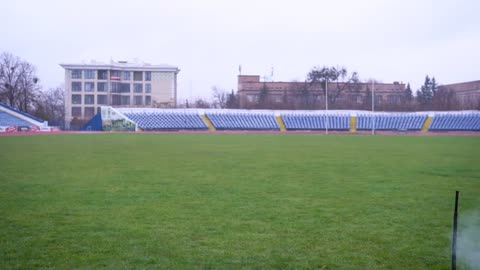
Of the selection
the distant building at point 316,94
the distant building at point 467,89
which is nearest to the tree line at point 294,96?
the distant building at point 316,94

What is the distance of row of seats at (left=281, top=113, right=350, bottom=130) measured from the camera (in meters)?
62.5

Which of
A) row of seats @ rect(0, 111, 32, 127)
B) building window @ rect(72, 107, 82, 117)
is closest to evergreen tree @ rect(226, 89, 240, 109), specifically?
building window @ rect(72, 107, 82, 117)

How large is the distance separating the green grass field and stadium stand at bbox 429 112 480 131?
50795mm

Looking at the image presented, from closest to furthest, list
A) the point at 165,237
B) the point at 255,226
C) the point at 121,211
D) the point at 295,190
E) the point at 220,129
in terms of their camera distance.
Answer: the point at 165,237, the point at 255,226, the point at 121,211, the point at 295,190, the point at 220,129

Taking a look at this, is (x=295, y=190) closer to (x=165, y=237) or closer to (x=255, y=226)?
(x=255, y=226)

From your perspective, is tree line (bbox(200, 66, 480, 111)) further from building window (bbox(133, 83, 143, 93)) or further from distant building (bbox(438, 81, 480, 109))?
distant building (bbox(438, 81, 480, 109))

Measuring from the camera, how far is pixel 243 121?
63.8m

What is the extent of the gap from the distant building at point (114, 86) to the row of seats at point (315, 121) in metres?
25.9

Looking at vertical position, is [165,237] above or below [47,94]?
below

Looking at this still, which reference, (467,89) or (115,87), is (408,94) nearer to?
(115,87)

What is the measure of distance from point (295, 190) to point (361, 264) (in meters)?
5.00

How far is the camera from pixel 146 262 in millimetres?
5195

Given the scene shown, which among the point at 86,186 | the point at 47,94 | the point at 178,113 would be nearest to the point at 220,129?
the point at 178,113

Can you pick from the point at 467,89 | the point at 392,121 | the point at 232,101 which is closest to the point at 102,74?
the point at 232,101
